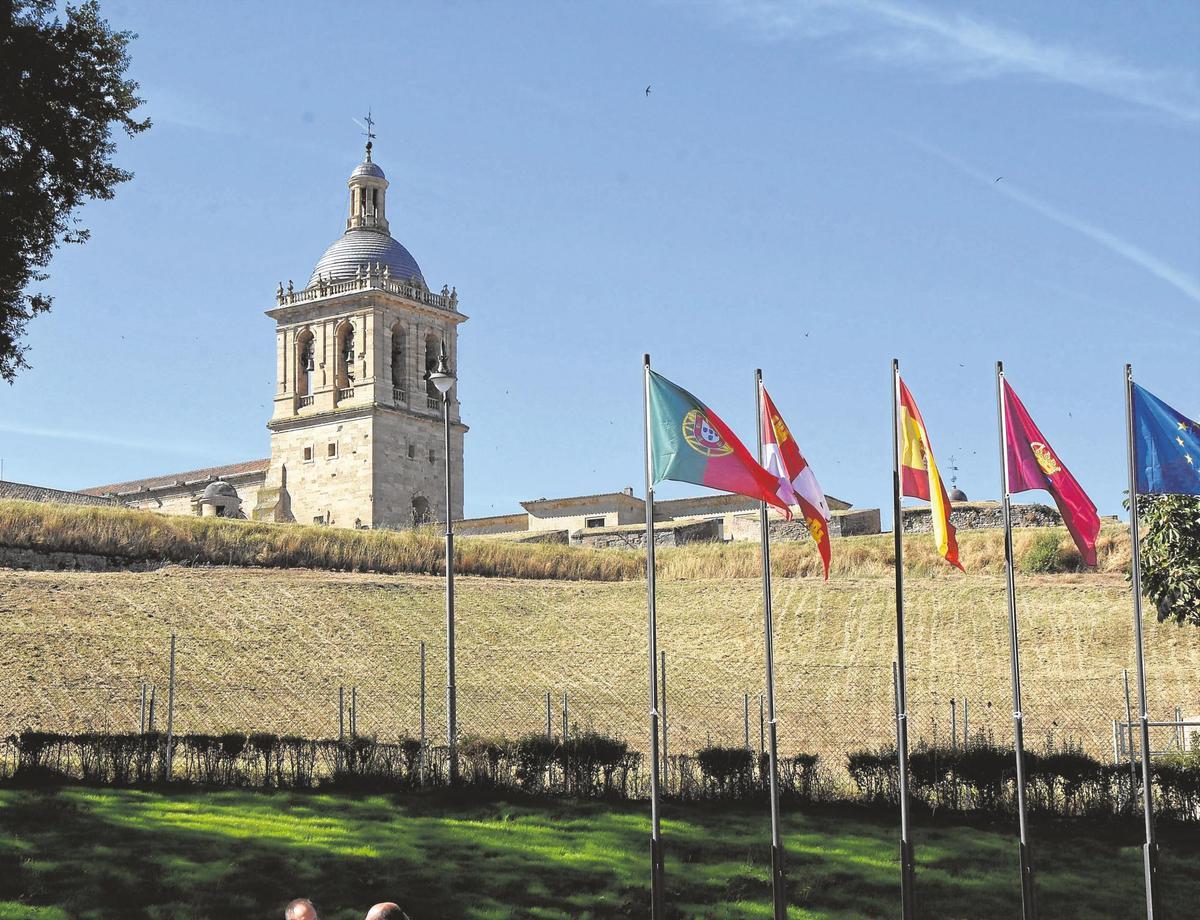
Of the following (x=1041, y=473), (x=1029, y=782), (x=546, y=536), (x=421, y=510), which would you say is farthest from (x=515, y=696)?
(x=421, y=510)

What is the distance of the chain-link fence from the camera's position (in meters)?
31.7

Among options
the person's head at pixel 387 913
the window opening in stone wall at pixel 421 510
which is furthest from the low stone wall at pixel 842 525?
the person's head at pixel 387 913

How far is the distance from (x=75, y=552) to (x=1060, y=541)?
1267 inches

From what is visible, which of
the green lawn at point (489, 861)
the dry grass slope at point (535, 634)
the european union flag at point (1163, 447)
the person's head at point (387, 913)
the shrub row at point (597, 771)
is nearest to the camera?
the person's head at point (387, 913)

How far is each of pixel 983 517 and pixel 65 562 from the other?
34.8 meters

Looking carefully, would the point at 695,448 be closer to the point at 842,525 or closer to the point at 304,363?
the point at 842,525

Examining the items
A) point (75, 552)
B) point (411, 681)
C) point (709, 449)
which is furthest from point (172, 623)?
point (709, 449)

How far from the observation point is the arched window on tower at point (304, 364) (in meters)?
83.1

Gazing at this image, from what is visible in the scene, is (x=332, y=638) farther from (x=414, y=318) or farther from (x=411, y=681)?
(x=414, y=318)

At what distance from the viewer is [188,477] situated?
92.9m

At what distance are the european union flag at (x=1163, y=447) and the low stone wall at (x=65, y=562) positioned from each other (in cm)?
3851

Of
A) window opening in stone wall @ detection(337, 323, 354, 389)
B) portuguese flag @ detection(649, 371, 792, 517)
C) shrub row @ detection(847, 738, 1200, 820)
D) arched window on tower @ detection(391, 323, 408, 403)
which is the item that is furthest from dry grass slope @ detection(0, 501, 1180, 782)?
window opening in stone wall @ detection(337, 323, 354, 389)

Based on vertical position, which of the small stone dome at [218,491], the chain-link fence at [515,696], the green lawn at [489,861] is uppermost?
the small stone dome at [218,491]

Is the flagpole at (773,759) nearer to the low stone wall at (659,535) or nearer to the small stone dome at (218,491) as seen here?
the low stone wall at (659,535)
